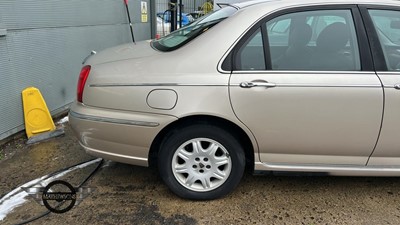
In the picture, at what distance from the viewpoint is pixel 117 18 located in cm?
695

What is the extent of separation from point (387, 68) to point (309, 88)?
64 centimetres

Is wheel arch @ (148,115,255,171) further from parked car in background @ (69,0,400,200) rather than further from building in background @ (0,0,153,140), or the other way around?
building in background @ (0,0,153,140)

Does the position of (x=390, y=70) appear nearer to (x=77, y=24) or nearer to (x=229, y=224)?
(x=229, y=224)

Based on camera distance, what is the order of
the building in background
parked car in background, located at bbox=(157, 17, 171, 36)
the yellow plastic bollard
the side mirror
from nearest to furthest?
the side mirror < the building in background < the yellow plastic bollard < parked car in background, located at bbox=(157, 17, 171, 36)

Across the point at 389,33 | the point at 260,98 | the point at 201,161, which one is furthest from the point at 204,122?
the point at 389,33

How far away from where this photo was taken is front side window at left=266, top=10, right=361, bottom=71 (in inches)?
112

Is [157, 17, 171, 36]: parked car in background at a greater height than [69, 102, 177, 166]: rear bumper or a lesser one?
lesser

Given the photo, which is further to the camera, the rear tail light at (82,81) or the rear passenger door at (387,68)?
the rear tail light at (82,81)

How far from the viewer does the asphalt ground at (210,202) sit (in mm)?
2889

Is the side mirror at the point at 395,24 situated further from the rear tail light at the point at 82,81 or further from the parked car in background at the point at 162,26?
the parked car in background at the point at 162,26

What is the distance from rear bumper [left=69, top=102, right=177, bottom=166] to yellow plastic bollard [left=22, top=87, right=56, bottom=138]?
5.25ft

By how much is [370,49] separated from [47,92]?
3.81 meters

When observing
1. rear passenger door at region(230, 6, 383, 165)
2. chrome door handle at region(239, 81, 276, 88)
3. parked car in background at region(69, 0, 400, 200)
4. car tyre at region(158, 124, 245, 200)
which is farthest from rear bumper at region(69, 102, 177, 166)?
rear passenger door at region(230, 6, 383, 165)

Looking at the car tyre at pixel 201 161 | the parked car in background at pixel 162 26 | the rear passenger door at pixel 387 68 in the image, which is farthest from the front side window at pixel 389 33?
the parked car in background at pixel 162 26
